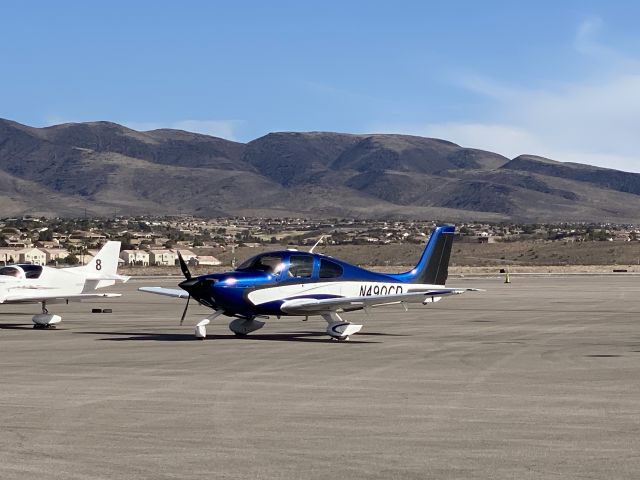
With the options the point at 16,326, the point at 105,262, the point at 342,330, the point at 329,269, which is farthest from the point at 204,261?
the point at 342,330

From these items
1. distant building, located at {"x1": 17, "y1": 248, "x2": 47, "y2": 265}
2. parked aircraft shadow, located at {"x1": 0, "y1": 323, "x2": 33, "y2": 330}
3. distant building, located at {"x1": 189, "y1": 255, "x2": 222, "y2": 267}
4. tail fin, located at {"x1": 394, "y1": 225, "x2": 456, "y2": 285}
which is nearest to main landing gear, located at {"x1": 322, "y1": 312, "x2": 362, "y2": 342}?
tail fin, located at {"x1": 394, "y1": 225, "x2": 456, "y2": 285}

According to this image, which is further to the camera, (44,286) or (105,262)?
(105,262)

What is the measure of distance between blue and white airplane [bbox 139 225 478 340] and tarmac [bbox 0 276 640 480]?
62cm

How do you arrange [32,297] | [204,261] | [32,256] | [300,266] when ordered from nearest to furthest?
[300,266], [32,297], [32,256], [204,261]

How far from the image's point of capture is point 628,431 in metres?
12.7

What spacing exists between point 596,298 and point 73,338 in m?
29.2

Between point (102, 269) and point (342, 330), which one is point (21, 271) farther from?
point (342, 330)

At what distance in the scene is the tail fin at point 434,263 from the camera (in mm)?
28606

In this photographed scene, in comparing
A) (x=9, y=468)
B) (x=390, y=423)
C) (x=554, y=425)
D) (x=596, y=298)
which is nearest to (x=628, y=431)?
(x=554, y=425)

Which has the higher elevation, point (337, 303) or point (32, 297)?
point (337, 303)

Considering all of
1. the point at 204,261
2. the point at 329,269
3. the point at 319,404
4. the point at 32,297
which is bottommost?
the point at 204,261

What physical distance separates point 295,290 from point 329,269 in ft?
3.51

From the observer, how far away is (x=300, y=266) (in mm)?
26453

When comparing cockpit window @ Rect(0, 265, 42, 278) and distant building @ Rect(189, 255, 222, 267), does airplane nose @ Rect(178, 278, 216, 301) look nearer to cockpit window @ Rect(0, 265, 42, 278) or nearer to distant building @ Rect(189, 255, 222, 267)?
cockpit window @ Rect(0, 265, 42, 278)
